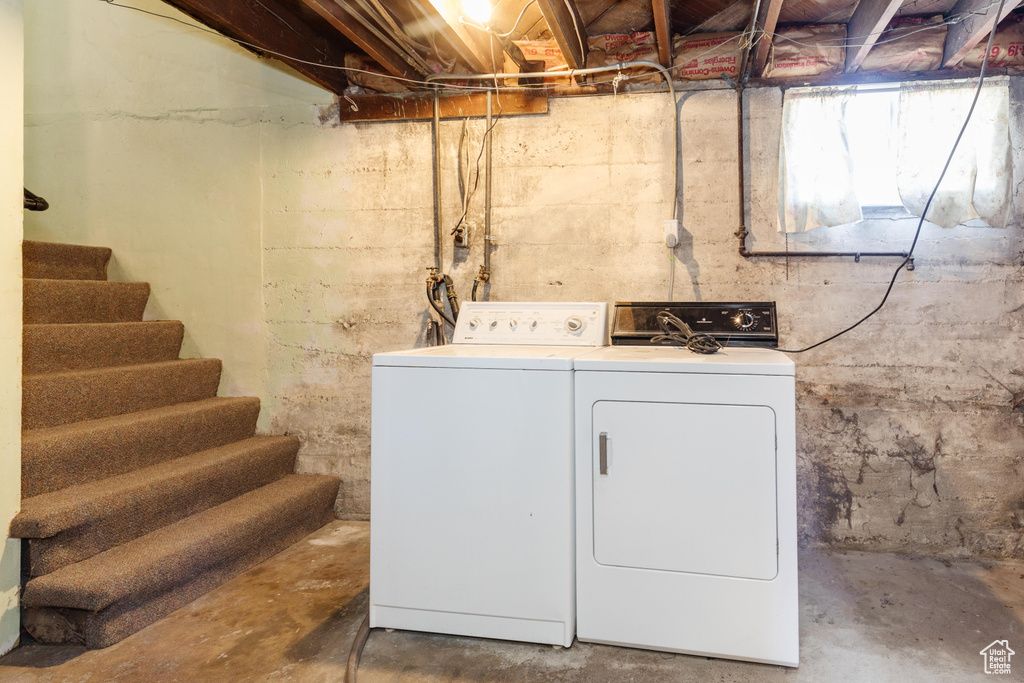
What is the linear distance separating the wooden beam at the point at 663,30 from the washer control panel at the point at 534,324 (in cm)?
111

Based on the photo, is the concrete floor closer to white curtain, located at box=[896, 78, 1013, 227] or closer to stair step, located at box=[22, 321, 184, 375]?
stair step, located at box=[22, 321, 184, 375]

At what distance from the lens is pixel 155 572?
2.03 metres

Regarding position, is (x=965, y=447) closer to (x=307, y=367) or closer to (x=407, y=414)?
(x=407, y=414)

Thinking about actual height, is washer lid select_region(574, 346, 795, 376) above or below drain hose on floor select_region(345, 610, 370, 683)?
above

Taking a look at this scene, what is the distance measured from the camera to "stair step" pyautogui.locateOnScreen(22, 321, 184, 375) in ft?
8.25

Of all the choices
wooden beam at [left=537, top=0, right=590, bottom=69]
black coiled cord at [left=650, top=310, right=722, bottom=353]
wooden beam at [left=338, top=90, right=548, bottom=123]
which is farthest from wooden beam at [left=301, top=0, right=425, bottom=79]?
black coiled cord at [left=650, top=310, right=722, bottom=353]

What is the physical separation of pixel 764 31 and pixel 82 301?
10.5ft

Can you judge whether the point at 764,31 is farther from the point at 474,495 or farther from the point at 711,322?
the point at 474,495

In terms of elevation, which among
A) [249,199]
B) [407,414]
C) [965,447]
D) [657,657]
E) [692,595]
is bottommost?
[657,657]

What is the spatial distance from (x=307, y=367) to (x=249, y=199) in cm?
93

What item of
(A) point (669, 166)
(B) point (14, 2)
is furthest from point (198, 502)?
(A) point (669, 166)

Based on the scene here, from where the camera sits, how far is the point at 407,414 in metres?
2.02

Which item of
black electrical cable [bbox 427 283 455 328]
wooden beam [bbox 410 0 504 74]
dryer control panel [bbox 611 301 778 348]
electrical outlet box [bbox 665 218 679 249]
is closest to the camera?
wooden beam [bbox 410 0 504 74]

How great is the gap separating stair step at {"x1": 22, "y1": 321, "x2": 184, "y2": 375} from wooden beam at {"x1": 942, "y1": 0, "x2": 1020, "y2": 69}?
3718 mm
